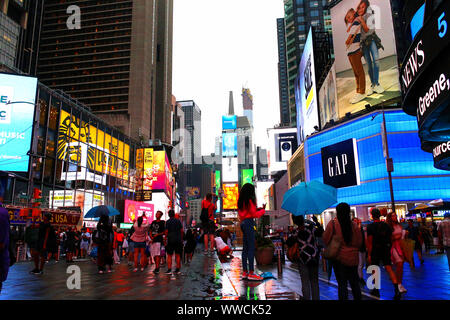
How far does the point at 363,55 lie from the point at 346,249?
5321 cm

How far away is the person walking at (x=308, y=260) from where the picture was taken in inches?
211

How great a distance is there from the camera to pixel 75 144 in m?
36.8

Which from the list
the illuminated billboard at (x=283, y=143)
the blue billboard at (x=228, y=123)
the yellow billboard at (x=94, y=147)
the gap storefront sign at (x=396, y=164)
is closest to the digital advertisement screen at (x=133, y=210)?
the yellow billboard at (x=94, y=147)

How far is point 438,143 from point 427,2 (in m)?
5.52

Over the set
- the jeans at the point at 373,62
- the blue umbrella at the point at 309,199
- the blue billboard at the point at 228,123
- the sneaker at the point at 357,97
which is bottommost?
the blue umbrella at the point at 309,199

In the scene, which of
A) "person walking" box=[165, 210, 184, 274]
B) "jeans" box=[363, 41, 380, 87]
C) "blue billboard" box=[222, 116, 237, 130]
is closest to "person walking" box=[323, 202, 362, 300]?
"person walking" box=[165, 210, 184, 274]

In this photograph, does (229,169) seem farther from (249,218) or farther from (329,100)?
(249,218)

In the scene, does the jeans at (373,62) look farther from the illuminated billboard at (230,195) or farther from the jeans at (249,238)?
the illuminated billboard at (230,195)

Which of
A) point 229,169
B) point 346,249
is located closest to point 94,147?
point 346,249

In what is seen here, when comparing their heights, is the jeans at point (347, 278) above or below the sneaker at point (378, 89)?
below

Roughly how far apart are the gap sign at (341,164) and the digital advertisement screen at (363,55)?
231 inches

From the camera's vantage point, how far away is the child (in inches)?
2026

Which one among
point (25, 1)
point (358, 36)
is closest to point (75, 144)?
point (358, 36)

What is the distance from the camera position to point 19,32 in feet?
250
